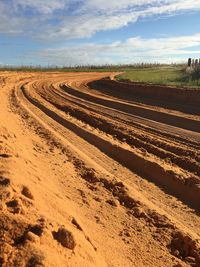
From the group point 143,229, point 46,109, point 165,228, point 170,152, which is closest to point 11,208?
A: point 143,229

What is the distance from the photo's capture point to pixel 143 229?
3820mm

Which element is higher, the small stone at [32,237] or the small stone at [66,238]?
the small stone at [32,237]

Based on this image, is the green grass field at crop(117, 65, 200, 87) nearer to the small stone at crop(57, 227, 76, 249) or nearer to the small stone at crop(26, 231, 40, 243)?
the small stone at crop(57, 227, 76, 249)

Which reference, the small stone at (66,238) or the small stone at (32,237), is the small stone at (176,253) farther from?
the small stone at (32,237)

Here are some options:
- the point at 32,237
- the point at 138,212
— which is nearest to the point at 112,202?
the point at 138,212

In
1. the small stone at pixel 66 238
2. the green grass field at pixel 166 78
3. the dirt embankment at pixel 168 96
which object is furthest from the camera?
the green grass field at pixel 166 78

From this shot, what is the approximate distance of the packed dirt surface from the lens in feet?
8.38

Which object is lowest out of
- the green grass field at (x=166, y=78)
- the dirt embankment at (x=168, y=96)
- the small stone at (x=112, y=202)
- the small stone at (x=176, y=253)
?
the small stone at (x=176, y=253)

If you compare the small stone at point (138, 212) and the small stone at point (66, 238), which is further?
the small stone at point (138, 212)

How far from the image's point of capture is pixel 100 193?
15.3 ft

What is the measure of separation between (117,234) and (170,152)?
3.82 metres

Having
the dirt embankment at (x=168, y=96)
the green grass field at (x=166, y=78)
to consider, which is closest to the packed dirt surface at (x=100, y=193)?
the dirt embankment at (x=168, y=96)

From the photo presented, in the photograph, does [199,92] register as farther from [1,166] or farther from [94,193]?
[1,166]

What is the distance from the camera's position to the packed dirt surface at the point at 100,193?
8.38ft
